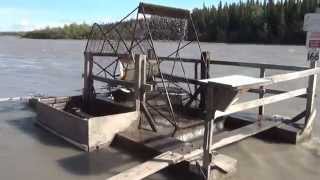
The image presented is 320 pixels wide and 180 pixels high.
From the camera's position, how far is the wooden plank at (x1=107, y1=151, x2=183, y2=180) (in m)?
5.18

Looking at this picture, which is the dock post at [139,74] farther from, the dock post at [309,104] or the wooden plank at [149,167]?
the dock post at [309,104]

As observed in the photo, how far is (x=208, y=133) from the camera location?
17.9ft

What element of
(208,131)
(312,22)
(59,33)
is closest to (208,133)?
(208,131)

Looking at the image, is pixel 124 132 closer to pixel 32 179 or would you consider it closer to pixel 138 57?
pixel 138 57

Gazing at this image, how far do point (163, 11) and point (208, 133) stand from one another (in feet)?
12.9

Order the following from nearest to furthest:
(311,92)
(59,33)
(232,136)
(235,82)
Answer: (235,82) < (232,136) < (311,92) < (59,33)

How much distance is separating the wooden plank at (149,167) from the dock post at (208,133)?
1.14 ft

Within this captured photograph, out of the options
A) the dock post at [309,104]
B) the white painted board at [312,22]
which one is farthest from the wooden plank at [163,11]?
the dock post at [309,104]

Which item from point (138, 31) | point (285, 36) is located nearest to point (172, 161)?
point (138, 31)

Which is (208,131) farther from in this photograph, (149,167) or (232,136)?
(232,136)

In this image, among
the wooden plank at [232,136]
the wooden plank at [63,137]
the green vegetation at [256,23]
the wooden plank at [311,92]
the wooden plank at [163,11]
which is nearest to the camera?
the wooden plank at [232,136]

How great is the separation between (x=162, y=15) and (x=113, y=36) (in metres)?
1.31

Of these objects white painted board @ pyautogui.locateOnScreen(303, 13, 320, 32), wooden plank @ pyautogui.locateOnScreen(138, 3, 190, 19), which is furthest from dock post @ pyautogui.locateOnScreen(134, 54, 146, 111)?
white painted board @ pyautogui.locateOnScreen(303, 13, 320, 32)

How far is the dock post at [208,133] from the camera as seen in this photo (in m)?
5.26
